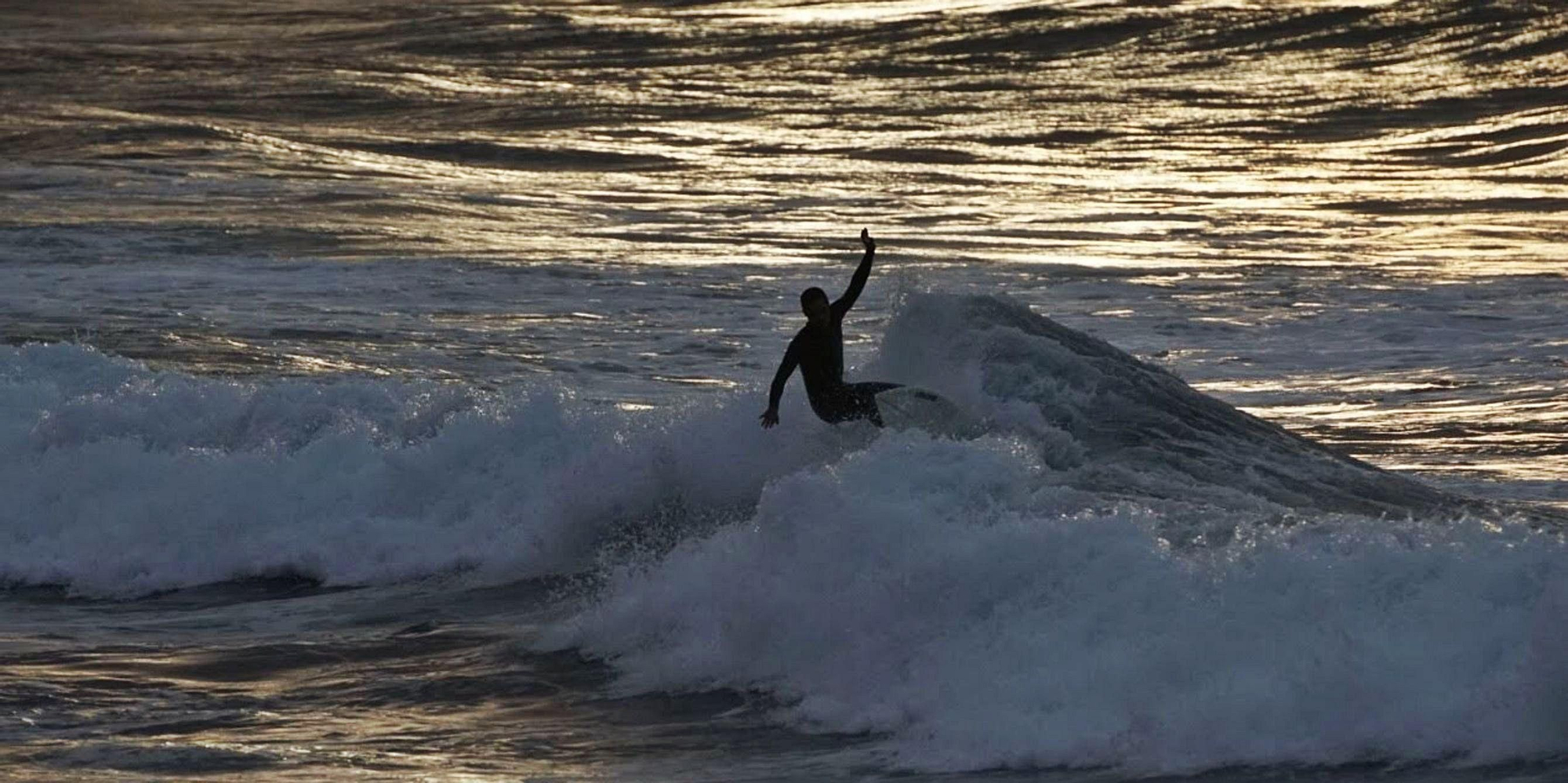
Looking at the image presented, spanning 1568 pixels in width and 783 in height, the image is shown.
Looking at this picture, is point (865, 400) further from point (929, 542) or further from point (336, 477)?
point (336, 477)

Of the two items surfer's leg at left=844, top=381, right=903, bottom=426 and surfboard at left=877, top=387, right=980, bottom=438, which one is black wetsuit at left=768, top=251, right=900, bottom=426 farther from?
surfboard at left=877, top=387, right=980, bottom=438

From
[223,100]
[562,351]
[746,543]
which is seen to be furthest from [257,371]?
[223,100]

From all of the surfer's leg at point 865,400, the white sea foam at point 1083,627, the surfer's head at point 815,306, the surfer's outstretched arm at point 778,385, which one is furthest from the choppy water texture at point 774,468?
the surfer's head at point 815,306

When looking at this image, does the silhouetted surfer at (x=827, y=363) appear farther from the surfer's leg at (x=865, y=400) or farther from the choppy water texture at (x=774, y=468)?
the choppy water texture at (x=774, y=468)

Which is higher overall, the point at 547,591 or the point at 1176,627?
the point at 1176,627

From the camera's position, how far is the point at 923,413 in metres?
13.3

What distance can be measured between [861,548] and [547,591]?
2.84 meters

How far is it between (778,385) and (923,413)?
188 centimetres

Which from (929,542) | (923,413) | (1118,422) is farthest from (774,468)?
(929,542)

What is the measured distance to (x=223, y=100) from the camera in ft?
130

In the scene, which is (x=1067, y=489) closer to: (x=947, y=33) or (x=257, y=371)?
(x=257, y=371)

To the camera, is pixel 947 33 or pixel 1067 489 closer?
pixel 1067 489

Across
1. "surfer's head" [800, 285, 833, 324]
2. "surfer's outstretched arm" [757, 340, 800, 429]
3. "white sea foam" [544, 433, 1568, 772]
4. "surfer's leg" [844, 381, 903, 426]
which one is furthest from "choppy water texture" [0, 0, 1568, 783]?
"surfer's head" [800, 285, 833, 324]

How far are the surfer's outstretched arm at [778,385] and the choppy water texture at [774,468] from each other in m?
0.46
